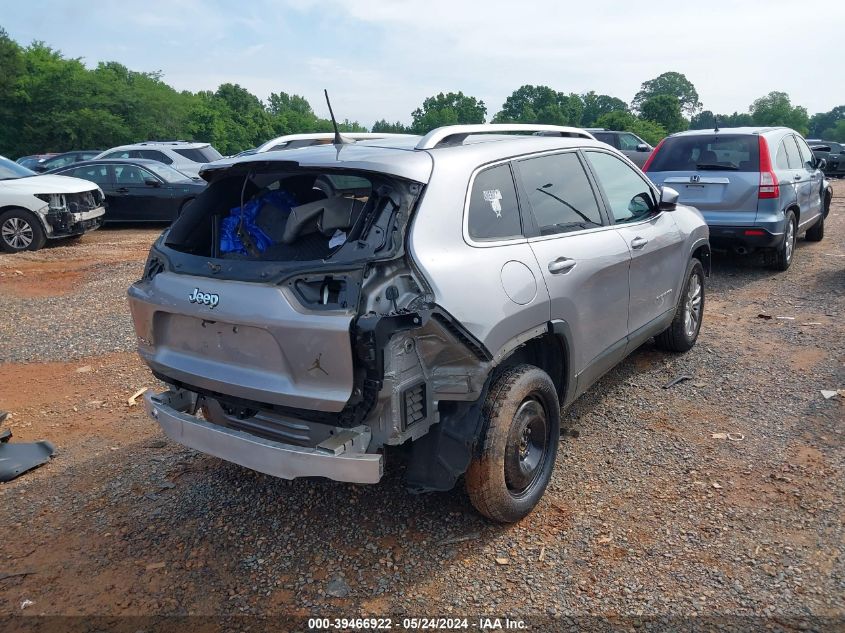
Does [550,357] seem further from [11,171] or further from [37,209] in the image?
[11,171]

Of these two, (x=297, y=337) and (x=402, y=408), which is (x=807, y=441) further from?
(x=297, y=337)

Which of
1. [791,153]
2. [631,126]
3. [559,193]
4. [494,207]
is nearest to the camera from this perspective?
[494,207]

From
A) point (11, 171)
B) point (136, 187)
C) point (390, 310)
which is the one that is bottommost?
point (390, 310)

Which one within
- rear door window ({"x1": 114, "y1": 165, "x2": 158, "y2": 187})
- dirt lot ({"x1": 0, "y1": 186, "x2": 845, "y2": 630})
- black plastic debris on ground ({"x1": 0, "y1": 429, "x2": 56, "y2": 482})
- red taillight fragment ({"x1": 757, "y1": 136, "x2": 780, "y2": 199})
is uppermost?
rear door window ({"x1": 114, "y1": 165, "x2": 158, "y2": 187})

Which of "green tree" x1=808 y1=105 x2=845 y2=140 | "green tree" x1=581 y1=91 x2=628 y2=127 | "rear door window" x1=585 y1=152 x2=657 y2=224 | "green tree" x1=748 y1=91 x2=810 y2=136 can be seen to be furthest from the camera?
"green tree" x1=808 y1=105 x2=845 y2=140

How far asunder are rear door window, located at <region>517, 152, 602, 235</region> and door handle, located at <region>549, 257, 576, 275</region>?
0.17 metres

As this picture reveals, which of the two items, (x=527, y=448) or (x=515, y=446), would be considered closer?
(x=515, y=446)

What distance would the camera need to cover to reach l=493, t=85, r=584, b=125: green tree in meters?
80.5

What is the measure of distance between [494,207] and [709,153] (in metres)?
6.23

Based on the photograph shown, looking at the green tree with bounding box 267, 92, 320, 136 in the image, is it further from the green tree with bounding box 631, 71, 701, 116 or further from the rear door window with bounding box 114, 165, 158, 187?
the green tree with bounding box 631, 71, 701, 116

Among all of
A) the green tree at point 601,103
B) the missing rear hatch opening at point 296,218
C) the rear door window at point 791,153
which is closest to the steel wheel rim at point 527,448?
the missing rear hatch opening at point 296,218

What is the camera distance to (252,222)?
3.35m

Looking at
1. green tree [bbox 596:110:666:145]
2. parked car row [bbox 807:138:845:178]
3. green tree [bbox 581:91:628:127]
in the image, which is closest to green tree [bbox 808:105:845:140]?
green tree [bbox 581:91:628:127]

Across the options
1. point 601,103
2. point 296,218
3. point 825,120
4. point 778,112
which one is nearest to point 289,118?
point 601,103
